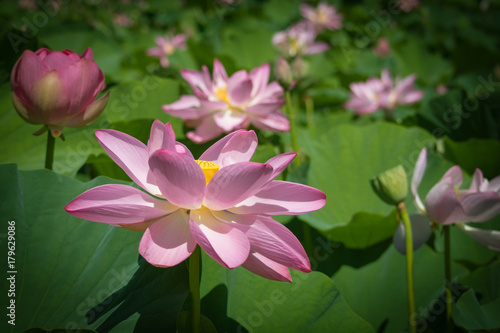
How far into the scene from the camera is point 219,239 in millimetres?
415

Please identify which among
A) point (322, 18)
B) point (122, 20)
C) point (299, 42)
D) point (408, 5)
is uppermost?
point (299, 42)

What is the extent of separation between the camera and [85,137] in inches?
33.8

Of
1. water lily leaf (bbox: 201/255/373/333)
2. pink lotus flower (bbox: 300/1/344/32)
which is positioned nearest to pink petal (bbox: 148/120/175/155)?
water lily leaf (bbox: 201/255/373/333)

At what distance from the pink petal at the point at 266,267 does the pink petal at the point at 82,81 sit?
354 mm

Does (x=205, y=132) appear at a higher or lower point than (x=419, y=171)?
lower

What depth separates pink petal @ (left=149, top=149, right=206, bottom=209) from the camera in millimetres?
389

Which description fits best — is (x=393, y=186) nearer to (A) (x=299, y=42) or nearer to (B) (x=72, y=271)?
(B) (x=72, y=271)

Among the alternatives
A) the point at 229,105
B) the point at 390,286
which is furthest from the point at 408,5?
the point at 390,286

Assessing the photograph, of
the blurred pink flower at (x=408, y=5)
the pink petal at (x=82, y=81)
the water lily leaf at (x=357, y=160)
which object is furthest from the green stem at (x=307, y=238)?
the blurred pink flower at (x=408, y=5)

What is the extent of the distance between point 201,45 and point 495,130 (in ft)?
3.92

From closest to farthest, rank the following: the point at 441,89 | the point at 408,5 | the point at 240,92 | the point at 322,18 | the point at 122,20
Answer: the point at 240,92, the point at 441,89, the point at 322,18, the point at 122,20, the point at 408,5

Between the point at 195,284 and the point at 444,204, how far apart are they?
0.39 metres

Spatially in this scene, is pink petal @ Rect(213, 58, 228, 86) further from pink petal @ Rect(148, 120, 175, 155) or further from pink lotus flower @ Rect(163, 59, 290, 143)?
pink petal @ Rect(148, 120, 175, 155)

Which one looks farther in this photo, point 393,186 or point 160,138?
point 393,186
